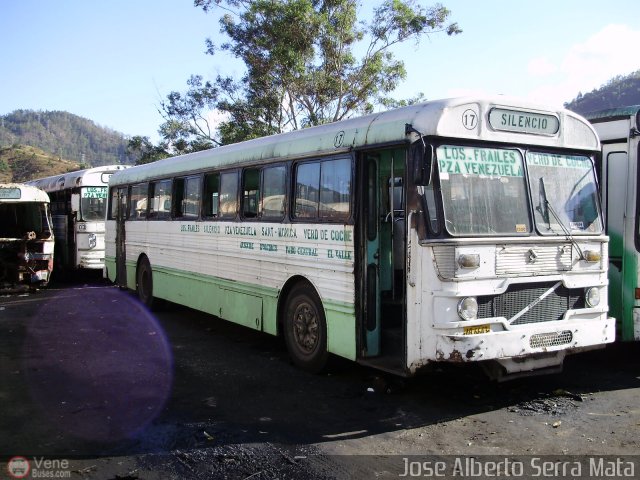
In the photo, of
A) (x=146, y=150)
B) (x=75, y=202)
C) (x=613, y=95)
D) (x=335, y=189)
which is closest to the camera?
(x=335, y=189)

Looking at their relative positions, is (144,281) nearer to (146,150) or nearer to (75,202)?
Result: (75,202)

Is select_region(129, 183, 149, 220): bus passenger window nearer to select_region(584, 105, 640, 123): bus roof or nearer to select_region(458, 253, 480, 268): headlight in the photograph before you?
select_region(584, 105, 640, 123): bus roof

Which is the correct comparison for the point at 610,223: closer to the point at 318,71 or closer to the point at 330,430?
the point at 330,430

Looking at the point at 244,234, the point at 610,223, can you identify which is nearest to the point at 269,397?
the point at 244,234

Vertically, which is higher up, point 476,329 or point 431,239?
point 431,239

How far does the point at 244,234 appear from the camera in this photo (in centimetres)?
846

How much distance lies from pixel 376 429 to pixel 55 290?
12.7 meters

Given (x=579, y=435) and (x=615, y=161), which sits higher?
(x=615, y=161)

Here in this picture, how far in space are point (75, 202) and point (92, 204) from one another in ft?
1.55

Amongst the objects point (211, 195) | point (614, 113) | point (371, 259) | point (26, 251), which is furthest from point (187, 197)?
point (26, 251)

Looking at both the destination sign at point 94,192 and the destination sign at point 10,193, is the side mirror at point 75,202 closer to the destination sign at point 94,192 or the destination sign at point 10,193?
the destination sign at point 94,192

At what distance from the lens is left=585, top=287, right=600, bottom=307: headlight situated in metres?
6.11

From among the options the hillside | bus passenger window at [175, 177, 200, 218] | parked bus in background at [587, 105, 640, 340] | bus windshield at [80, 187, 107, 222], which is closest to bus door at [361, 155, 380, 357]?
parked bus in background at [587, 105, 640, 340]

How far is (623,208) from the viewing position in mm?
7160
